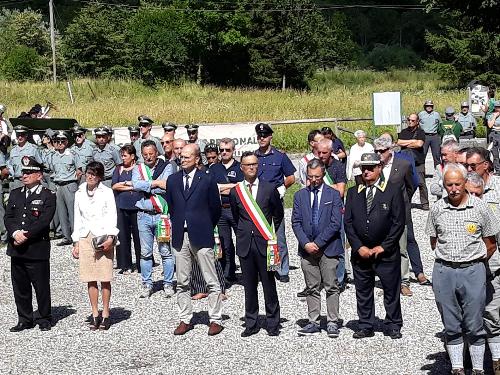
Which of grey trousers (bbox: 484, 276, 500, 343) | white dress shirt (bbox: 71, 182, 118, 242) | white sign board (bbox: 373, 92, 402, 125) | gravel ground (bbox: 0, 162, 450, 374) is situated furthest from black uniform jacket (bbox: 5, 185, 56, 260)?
white sign board (bbox: 373, 92, 402, 125)

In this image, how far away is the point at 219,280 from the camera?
31.6ft

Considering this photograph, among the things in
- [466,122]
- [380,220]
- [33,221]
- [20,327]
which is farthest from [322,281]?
[466,122]

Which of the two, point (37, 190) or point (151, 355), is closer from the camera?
point (151, 355)

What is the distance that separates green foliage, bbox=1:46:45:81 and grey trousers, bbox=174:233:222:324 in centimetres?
5298

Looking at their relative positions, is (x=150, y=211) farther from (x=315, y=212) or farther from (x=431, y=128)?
(x=431, y=128)

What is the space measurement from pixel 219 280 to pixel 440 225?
10.1ft

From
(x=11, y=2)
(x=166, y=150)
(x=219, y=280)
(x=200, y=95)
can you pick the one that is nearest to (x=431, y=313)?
(x=219, y=280)

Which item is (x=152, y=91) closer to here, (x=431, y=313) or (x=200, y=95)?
(x=200, y=95)

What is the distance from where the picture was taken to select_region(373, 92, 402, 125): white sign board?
22.8 m

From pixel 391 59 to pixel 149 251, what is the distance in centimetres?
8267

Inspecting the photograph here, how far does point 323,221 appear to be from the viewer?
902cm

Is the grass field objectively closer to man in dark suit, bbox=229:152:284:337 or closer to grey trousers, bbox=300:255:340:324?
man in dark suit, bbox=229:152:284:337

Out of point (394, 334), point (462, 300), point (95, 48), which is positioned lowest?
point (394, 334)

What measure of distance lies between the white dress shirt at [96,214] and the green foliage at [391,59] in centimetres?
7704
